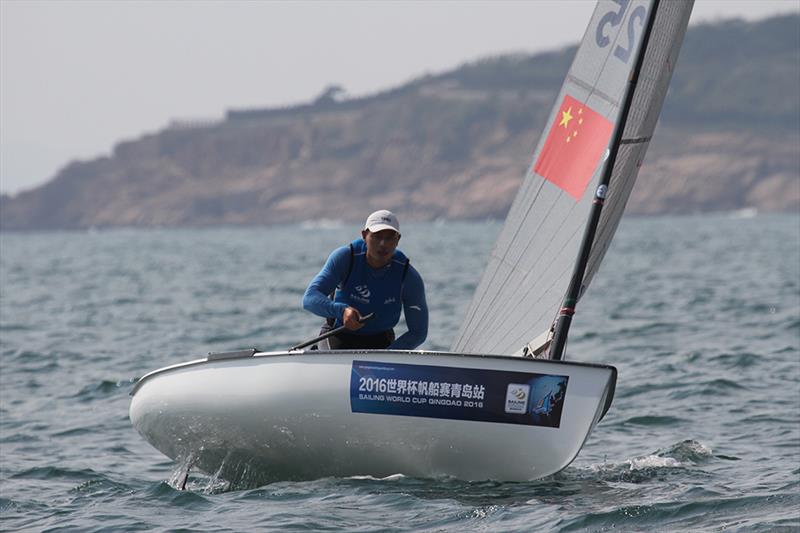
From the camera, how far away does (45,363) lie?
1518 centimetres

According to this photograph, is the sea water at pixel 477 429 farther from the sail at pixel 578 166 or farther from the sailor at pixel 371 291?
the sail at pixel 578 166

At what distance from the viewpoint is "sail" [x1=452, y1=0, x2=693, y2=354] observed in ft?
25.5

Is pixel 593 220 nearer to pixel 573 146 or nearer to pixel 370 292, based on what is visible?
pixel 573 146

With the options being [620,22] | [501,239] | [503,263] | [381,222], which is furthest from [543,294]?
[620,22]

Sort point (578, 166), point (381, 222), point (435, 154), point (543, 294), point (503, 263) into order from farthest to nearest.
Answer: point (435, 154) → point (503, 263) → point (543, 294) → point (578, 166) → point (381, 222)

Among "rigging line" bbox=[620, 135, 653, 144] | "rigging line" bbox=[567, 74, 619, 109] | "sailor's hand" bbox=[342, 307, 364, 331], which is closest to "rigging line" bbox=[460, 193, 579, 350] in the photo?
"rigging line" bbox=[620, 135, 653, 144]

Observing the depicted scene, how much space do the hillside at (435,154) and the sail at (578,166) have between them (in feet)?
406

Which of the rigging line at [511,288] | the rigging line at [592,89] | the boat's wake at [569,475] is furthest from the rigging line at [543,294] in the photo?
the boat's wake at [569,475]

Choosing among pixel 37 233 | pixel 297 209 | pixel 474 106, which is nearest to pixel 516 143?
pixel 474 106

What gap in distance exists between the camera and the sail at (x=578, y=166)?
779 cm

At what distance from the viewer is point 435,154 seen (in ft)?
512

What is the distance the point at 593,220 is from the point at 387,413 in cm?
176

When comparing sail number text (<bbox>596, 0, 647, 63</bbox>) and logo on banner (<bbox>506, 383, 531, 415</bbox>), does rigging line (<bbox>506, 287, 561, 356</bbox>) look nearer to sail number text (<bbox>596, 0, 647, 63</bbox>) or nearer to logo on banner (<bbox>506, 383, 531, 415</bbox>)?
logo on banner (<bbox>506, 383, 531, 415</bbox>)

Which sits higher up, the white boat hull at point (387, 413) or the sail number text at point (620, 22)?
the sail number text at point (620, 22)
